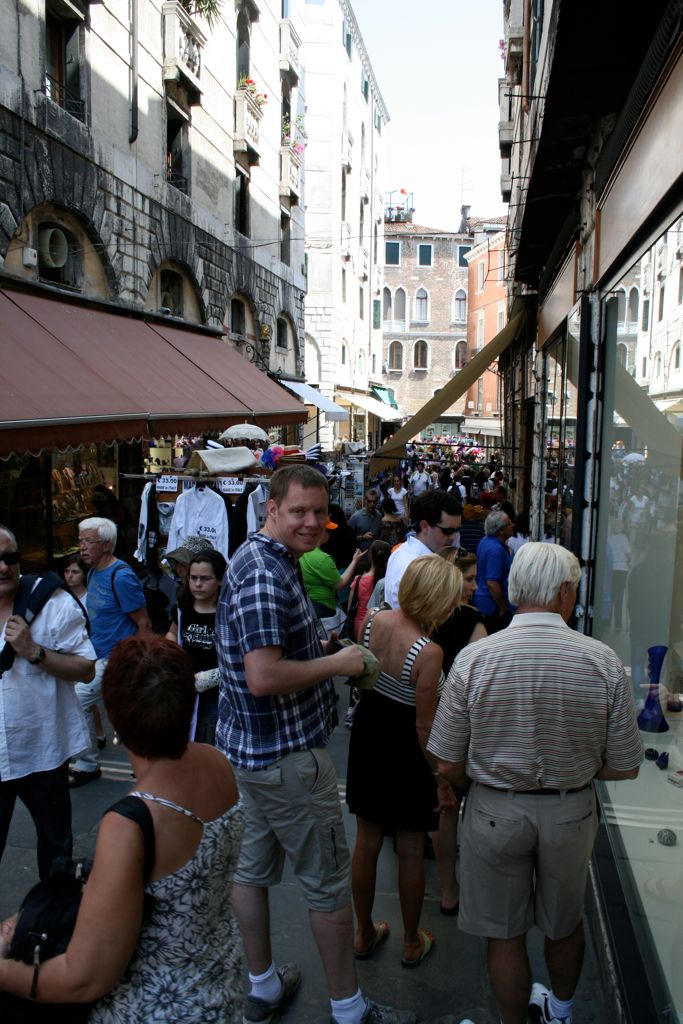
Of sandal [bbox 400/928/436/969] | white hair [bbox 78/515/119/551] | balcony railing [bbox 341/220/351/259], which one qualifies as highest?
balcony railing [bbox 341/220/351/259]

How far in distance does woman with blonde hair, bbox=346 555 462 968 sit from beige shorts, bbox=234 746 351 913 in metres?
0.41

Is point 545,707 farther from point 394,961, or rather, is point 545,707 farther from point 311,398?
point 311,398

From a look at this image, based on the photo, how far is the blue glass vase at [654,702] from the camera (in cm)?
324

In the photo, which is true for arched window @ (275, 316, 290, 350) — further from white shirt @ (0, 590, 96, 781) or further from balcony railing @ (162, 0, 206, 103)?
white shirt @ (0, 590, 96, 781)

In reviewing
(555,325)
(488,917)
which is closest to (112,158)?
A: (555,325)

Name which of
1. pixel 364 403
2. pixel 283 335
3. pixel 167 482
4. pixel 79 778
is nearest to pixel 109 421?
pixel 167 482

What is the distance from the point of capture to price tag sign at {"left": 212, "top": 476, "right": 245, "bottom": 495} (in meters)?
7.13

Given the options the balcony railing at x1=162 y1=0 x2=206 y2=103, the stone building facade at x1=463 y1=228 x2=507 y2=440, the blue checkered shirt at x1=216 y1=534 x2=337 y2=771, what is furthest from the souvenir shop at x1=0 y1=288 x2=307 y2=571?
the stone building facade at x1=463 y1=228 x2=507 y2=440

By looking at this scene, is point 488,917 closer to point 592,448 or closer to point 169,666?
point 169,666

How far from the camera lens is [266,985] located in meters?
2.96

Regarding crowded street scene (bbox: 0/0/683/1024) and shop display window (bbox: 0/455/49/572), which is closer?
crowded street scene (bbox: 0/0/683/1024)

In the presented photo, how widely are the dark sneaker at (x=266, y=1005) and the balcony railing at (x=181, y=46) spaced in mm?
13096

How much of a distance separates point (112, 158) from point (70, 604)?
933cm

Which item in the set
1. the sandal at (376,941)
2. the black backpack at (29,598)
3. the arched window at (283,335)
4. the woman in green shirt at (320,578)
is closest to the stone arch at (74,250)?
the woman in green shirt at (320,578)
